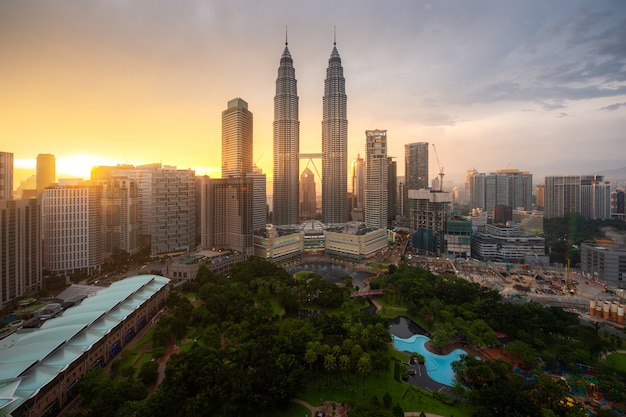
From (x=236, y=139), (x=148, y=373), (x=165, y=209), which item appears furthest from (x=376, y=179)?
(x=148, y=373)

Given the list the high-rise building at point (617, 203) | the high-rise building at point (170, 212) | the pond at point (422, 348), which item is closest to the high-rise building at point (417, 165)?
the high-rise building at point (617, 203)

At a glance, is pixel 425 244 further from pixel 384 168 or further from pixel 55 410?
pixel 55 410

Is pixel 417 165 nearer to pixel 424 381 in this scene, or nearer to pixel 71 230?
pixel 424 381

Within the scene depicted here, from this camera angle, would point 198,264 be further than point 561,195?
No

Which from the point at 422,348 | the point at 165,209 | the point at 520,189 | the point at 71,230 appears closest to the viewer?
the point at 422,348

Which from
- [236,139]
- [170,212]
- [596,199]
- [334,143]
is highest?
[334,143]

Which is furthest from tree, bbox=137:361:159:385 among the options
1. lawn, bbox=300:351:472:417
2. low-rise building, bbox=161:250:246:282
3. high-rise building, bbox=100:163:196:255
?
high-rise building, bbox=100:163:196:255
